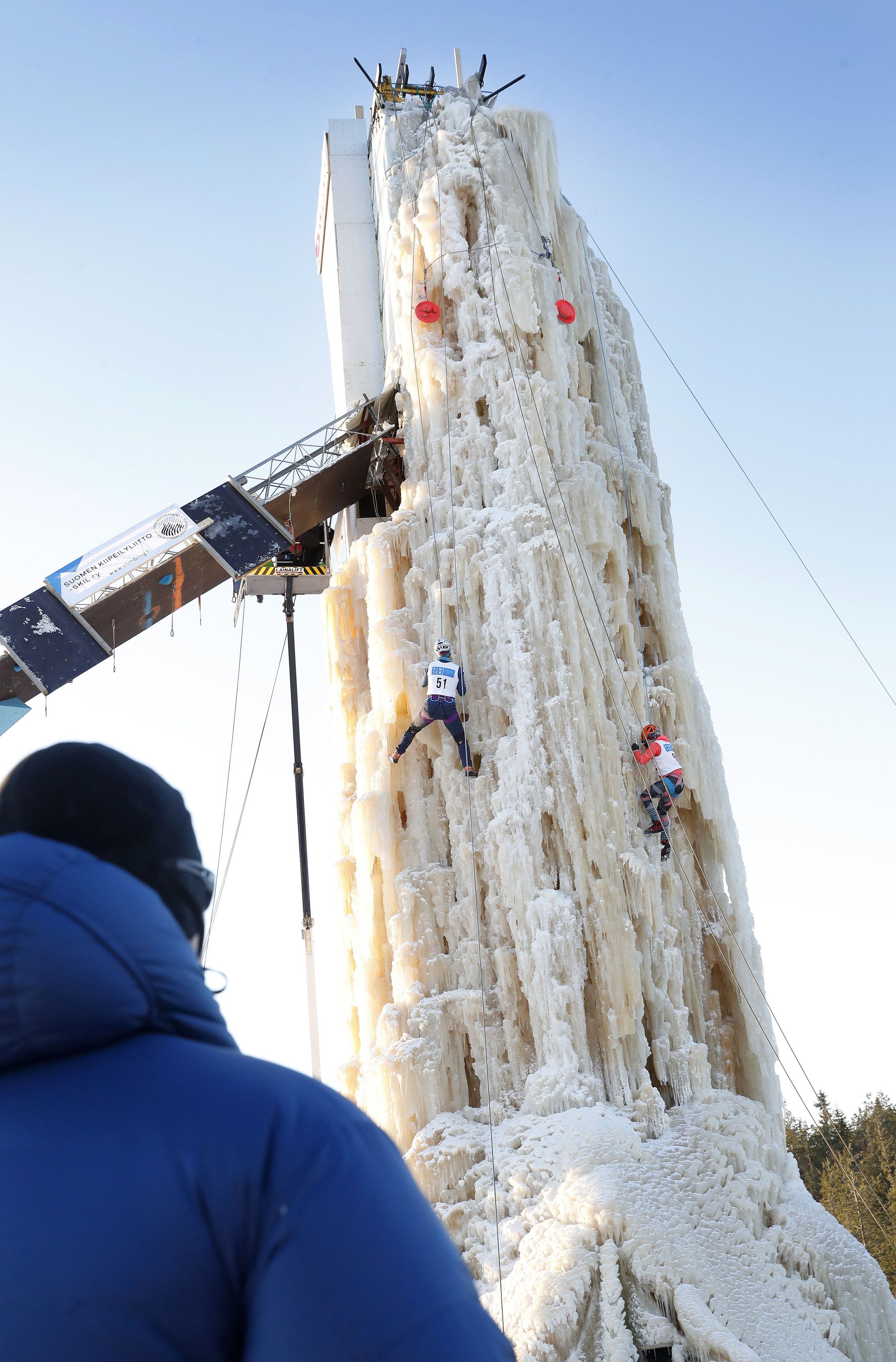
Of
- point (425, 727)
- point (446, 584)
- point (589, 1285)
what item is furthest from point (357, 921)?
point (589, 1285)

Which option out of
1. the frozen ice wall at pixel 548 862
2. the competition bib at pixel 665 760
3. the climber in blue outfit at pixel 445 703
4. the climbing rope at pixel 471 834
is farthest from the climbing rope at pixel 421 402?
the competition bib at pixel 665 760

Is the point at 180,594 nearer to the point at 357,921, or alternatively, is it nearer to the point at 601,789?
the point at 357,921

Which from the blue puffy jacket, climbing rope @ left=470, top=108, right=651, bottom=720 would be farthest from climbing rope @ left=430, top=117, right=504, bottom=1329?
the blue puffy jacket

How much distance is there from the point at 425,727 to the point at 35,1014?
11.1 meters

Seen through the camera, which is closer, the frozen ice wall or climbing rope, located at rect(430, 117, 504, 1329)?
the frozen ice wall

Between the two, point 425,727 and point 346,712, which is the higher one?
point 346,712

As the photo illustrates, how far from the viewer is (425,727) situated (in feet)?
39.1

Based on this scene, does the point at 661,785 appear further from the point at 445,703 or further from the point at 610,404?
the point at 610,404

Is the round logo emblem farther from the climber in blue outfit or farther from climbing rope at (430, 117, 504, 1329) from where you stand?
the climber in blue outfit

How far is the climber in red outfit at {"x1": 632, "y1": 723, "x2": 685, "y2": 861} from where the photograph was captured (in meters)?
11.1

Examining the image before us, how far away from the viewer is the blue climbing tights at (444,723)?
1128 cm

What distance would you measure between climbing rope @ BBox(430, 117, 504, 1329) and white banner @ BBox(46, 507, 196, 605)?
337cm

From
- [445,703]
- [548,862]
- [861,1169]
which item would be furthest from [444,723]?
[861,1169]

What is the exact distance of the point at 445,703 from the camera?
443 inches
